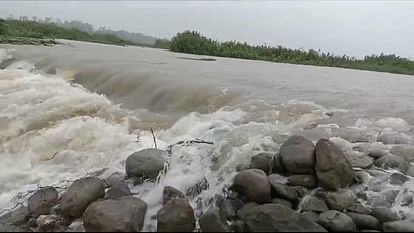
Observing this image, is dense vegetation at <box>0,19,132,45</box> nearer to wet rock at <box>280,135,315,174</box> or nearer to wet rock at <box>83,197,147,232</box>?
wet rock at <box>280,135,315,174</box>

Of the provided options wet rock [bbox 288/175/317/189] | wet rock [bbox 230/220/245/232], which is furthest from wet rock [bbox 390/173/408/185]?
wet rock [bbox 230/220/245/232]

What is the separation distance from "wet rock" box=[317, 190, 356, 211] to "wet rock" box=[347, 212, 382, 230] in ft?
0.70

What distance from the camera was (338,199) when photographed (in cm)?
452

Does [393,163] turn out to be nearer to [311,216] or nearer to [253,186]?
[311,216]

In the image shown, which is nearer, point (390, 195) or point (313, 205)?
point (313, 205)

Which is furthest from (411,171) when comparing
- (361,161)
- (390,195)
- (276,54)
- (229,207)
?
(276,54)

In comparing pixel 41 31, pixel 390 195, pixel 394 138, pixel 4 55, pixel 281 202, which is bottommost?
pixel 41 31

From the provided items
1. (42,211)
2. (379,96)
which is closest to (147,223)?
(42,211)

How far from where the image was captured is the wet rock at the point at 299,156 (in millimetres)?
4949

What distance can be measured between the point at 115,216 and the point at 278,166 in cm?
195

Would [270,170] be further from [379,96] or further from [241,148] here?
[379,96]

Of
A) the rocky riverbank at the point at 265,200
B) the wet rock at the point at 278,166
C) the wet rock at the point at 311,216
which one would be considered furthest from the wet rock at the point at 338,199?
the wet rock at the point at 278,166

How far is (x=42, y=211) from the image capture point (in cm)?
495

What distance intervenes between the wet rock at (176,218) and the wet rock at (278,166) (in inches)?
52.5
